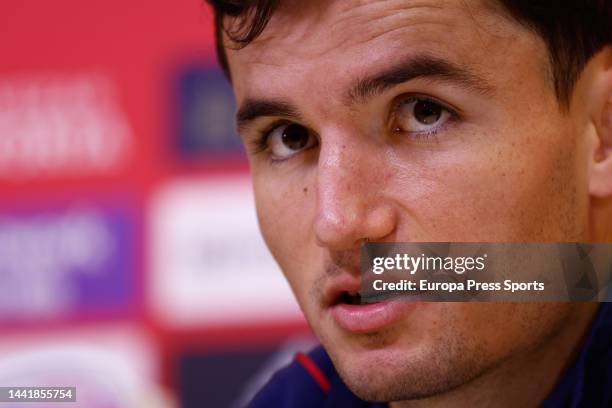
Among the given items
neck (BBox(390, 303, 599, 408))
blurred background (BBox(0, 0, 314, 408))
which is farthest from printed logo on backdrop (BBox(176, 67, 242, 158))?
neck (BBox(390, 303, 599, 408))

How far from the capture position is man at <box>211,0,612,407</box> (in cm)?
95

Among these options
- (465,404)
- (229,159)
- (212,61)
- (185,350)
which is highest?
(212,61)

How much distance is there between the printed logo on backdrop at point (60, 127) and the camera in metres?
2.12

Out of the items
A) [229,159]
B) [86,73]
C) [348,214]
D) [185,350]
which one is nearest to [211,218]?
[229,159]

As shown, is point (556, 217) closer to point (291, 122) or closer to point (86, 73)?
point (291, 122)

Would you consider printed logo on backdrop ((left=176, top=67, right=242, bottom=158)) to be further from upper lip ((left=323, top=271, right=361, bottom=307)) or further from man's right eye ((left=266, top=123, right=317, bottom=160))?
upper lip ((left=323, top=271, right=361, bottom=307))

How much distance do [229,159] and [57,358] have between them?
639 mm

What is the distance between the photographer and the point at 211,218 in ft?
6.82

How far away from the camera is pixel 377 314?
0.95 metres

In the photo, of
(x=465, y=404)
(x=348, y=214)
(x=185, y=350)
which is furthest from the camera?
(x=185, y=350)

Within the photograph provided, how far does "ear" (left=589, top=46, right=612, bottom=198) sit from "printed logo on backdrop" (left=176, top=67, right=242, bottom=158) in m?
1.18

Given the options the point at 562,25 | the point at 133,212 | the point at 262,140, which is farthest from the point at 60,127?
the point at 562,25

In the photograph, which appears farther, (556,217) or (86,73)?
(86,73)

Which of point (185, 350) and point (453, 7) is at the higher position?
point (185, 350)
